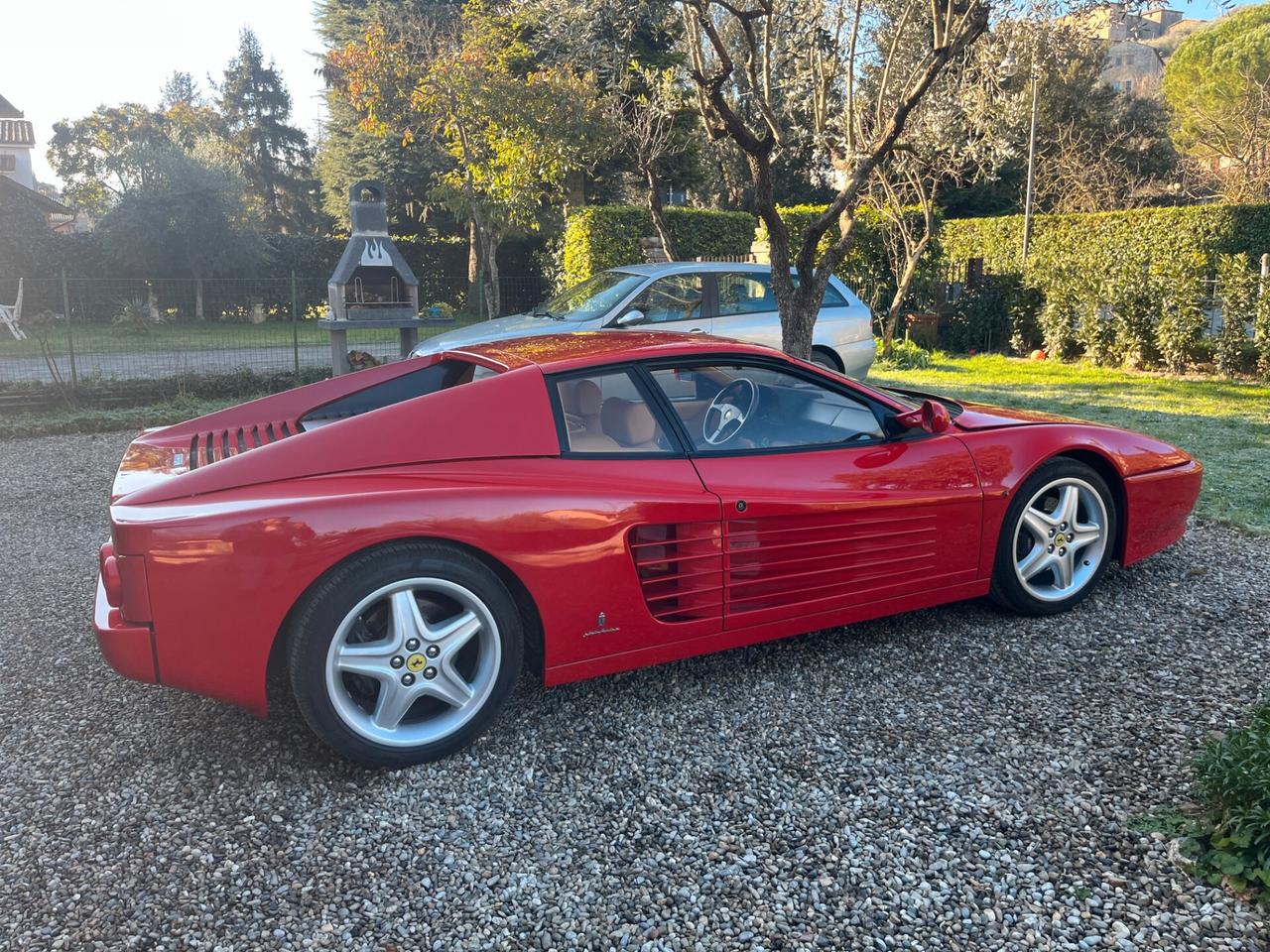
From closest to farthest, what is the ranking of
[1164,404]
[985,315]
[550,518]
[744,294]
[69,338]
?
[550,518] → [744,294] → [1164,404] → [69,338] → [985,315]

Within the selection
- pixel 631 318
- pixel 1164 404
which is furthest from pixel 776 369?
pixel 1164 404

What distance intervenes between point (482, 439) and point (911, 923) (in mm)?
1861

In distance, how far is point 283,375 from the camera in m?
11.5

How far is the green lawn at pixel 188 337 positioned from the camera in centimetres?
1077

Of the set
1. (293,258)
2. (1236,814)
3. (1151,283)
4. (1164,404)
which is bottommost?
(1236,814)

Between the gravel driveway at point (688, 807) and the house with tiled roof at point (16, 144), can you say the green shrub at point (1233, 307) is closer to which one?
the gravel driveway at point (688, 807)

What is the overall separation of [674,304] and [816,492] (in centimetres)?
575

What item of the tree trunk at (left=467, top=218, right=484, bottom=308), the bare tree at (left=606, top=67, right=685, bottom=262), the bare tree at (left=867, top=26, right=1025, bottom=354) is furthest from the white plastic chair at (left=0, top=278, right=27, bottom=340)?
the bare tree at (left=867, top=26, right=1025, bottom=354)

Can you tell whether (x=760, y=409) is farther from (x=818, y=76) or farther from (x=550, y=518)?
(x=818, y=76)

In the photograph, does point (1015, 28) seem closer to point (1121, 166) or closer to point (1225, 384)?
point (1225, 384)

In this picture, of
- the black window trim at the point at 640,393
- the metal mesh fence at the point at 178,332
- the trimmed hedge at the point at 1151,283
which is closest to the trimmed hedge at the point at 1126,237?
the trimmed hedge at the point at 1151,283

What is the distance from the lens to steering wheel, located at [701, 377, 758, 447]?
346 cm

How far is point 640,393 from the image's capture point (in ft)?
11.1

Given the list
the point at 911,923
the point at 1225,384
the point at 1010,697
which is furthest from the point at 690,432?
the point at 1225,384
